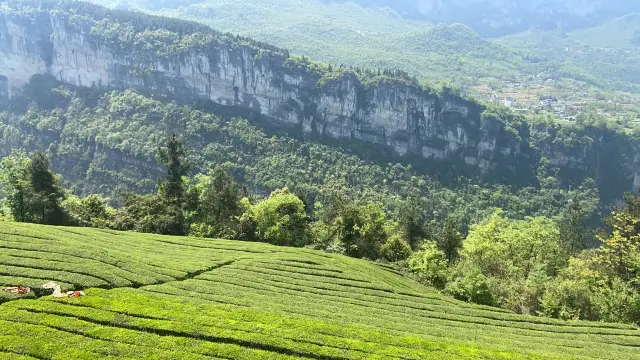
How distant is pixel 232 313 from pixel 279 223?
106 feet

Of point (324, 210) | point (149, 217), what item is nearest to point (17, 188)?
point (149, 217)

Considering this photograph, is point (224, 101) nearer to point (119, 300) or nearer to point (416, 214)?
point (416, 214)

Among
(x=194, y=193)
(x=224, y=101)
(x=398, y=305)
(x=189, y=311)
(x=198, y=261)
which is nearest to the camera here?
(x=189, y=311)

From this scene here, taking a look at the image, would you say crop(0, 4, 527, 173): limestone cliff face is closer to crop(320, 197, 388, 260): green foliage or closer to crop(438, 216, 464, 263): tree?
crop(320, 197, 388, 260): green foliage

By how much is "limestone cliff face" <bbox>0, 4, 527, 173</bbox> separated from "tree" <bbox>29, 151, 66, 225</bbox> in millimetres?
118569

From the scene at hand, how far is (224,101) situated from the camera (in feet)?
583

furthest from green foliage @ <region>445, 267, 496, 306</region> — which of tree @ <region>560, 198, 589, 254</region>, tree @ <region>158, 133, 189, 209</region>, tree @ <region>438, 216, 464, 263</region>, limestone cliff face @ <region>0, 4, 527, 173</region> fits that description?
limestone cliff face @ <region>0, 4, 527, 173</region>

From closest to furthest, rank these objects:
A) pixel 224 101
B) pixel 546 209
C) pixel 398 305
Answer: pixel 398 305 → pixel 546 209 → pixel 224 101

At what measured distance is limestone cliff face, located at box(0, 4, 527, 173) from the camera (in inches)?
6919

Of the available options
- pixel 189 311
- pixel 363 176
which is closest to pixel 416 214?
pixel 189 311

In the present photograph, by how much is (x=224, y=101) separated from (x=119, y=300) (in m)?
157

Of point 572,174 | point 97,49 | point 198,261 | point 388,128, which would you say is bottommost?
point 198,261

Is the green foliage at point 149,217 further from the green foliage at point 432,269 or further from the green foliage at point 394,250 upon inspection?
the green foliage at point 432,269

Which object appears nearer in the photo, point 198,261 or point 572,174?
point 198,261
